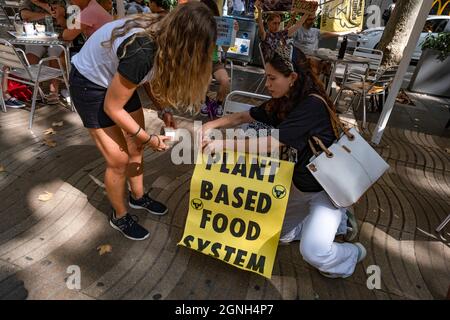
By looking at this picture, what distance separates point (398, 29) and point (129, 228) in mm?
6818

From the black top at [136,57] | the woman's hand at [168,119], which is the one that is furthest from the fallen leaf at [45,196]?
the black top at [136,57]

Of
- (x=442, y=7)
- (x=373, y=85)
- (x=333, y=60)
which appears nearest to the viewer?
(x=333, y=60)

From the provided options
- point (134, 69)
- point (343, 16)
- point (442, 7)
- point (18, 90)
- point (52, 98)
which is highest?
point (442, 7)

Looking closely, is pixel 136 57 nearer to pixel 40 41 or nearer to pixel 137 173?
pixel 137 173

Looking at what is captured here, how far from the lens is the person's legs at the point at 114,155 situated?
206cm

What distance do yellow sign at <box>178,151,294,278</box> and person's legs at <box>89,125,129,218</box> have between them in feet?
1.74

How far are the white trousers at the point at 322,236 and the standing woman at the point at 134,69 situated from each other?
1033 mm

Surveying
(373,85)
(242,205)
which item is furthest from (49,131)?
(373,85)

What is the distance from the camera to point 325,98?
1959mm

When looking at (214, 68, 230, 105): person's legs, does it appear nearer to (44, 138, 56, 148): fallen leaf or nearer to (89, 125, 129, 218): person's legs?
(44, 138, 56, 148): fallen leaf

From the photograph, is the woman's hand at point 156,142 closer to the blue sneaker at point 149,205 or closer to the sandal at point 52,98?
the blue sneaker at point 149,205

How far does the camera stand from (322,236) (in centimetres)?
202

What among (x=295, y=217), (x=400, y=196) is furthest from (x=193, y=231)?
(x=400, y=196)
